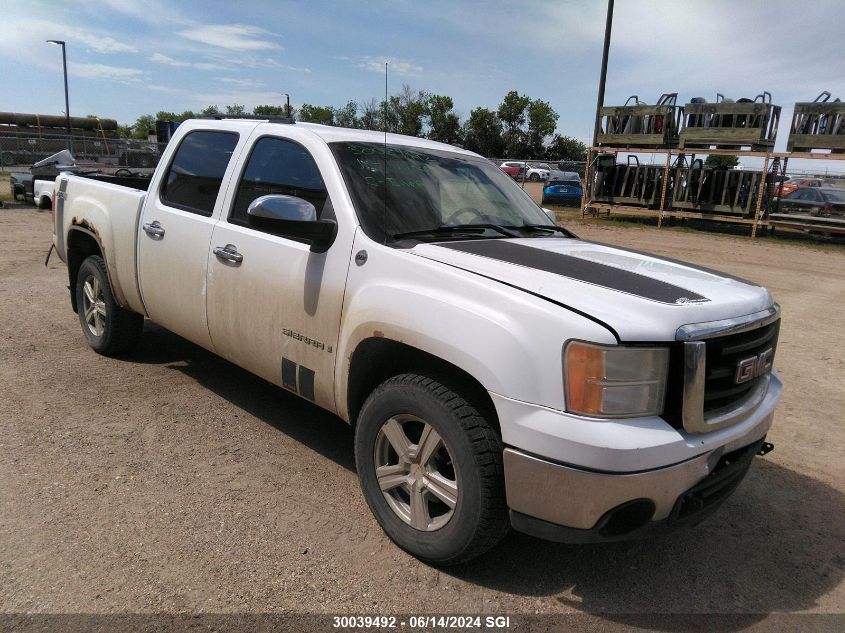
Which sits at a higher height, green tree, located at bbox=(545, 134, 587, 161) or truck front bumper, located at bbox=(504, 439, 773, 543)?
green tree, located at bbox=(545, 134, 587, 161)

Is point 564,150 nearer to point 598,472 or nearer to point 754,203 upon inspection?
point 754,203

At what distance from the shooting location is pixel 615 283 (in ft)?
8.34

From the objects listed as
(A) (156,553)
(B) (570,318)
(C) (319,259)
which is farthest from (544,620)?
(C) (319,259)

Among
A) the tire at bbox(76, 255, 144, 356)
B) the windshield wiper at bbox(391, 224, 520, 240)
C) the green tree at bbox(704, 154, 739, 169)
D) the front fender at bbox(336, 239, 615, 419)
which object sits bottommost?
the tire at bbox(76, 255, 144, 356)

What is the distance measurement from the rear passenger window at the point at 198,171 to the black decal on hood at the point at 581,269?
5.79 feet

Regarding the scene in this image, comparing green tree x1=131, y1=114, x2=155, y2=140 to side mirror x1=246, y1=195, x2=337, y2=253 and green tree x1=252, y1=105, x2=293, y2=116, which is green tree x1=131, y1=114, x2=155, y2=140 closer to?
green tree x1=252, y1=105, x2=293, y2=116

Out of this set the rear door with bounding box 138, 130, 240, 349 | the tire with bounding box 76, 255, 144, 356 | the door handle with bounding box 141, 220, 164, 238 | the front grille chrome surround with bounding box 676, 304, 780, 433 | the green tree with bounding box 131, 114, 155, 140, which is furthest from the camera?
the green tree with bounding box 131, 114, 155, 140

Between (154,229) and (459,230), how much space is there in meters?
2.23

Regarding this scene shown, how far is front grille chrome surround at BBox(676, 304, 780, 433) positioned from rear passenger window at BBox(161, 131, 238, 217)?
287 cm

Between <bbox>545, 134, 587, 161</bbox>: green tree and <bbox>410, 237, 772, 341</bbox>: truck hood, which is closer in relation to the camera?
<bbox>410, 237, 772, 341</bbox>: truck hood

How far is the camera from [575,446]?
85.0 inches

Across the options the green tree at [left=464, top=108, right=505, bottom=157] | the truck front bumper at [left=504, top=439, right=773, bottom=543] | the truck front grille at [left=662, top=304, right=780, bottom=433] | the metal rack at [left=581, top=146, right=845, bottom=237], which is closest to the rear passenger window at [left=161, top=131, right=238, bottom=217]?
the truck front bumper at [left=504, top=439, right=773, bottom=543]

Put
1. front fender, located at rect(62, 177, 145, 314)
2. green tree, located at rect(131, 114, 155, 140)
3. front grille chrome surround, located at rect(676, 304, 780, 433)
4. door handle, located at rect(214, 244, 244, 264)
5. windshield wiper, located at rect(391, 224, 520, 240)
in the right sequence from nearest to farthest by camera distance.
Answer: front grille chrome surround, located at rect(676, 304, 780, 433) → windshield wiper, located at rect(391, 224, 520, 240) → door handle, located at rect(214, 244, 244, 264) → front fender, located at rect(62, 177, 145, 314) → green tree, located at rect(131, 114, 155, 140)

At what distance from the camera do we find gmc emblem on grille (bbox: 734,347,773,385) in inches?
98.6
